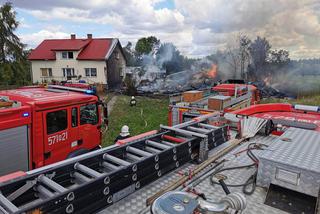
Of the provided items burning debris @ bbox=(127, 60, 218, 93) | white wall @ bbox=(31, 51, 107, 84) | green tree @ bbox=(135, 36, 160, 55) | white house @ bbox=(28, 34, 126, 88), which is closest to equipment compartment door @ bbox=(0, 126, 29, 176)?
burning debris @ bbox=(127, 60, 218, 93)

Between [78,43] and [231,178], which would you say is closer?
[231,178]

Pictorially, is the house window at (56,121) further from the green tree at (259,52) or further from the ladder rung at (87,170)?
the green tree at (259,52)

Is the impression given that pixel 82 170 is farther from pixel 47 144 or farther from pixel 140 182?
pixel 47 144

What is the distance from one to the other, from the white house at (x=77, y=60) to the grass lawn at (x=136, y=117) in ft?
33.4

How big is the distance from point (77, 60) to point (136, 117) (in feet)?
60.0

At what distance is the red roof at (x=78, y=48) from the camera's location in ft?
101

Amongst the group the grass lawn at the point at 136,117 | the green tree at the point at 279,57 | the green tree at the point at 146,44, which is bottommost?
the grass lawn at the point at 136,117

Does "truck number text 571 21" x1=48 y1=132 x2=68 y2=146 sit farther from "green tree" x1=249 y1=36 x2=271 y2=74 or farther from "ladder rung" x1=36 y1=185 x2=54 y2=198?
"green tree" x1=249 y1=36 x2=271 y2=74

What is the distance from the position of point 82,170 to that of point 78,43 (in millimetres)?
32234

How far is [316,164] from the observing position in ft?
9.05

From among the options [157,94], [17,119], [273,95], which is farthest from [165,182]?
[273,95]

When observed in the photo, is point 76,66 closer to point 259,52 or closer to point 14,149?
point 259,52

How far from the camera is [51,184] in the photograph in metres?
2.29

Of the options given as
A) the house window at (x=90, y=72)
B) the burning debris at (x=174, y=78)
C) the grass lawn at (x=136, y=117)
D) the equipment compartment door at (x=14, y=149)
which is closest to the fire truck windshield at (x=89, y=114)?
the equipment compartment door at (x=14, y=149)
